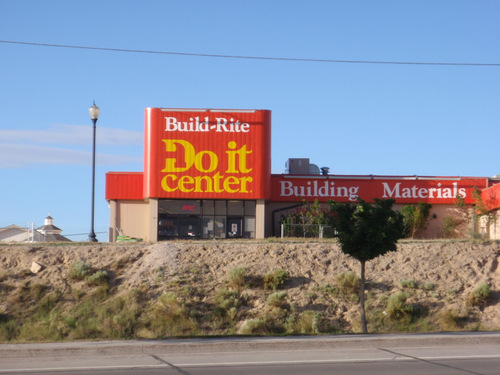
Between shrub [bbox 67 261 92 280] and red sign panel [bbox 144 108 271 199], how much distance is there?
10355 mm

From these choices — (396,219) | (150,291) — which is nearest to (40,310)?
(150,291)

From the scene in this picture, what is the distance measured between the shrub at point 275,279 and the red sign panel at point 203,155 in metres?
11.2

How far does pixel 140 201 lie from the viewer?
40.0 m

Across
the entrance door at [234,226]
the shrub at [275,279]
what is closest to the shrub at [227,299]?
the shrub at [275,279]

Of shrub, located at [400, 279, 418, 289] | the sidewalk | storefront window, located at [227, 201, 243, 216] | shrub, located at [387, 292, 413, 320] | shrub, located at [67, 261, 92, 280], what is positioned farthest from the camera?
storefront window, located at [227, 201, 243, 216]

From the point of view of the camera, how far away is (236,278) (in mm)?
26859

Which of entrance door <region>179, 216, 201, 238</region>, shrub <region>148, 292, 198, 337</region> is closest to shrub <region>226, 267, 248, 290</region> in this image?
shrub <region>148, 292, 198, 337</region>

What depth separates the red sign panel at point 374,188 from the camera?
1565 inches

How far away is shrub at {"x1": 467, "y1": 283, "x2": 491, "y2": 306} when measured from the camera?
84.6 ft

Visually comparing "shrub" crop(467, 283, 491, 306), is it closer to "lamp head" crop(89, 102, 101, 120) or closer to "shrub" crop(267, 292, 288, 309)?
"shrub" crop(267, 292, 288, 309)

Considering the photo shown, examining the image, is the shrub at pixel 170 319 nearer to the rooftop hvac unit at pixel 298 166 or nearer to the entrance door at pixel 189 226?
the entrance door at pixel 189 226

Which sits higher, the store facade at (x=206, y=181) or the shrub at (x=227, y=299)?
the store facade at (x=206, y=181)

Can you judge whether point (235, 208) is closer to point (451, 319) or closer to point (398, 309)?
point (398, 309)

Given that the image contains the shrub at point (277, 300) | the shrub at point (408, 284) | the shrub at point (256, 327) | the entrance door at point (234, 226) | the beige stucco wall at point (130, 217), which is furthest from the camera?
the beige stucco wall at point (130, 217)
